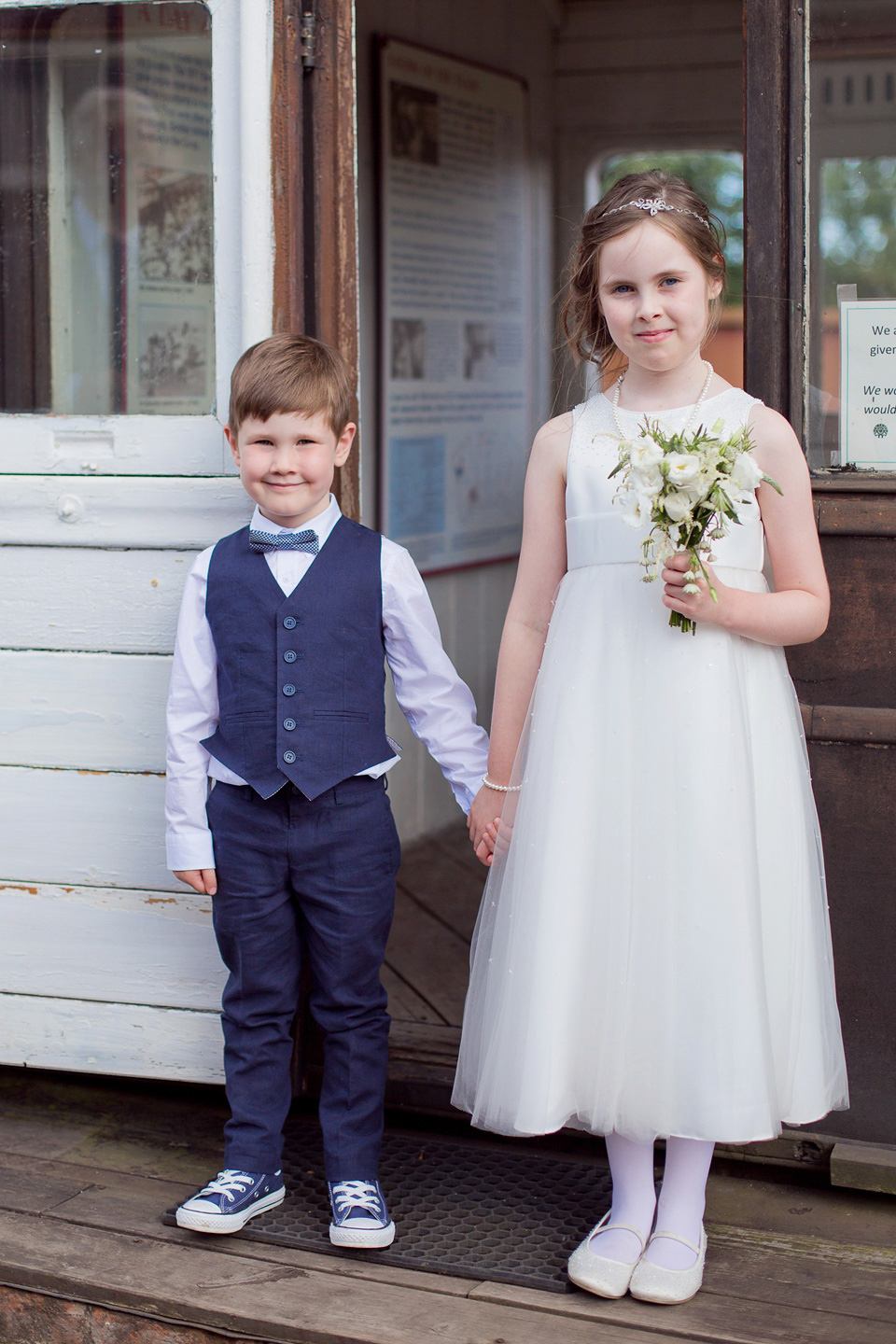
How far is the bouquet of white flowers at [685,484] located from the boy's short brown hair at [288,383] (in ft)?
1.97

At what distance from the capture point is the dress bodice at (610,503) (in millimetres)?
2232

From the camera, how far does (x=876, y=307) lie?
2547mm

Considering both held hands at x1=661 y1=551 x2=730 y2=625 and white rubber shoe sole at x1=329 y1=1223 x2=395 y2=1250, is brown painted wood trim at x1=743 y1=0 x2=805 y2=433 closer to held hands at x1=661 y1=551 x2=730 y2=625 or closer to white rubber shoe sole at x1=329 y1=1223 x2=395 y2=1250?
held hands at x1=661 y1=551 x2=730 y2=625

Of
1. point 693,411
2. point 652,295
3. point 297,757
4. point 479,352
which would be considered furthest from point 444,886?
point 652,295

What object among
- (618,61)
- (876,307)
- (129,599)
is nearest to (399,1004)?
(129,599)

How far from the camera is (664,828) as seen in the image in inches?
85.5

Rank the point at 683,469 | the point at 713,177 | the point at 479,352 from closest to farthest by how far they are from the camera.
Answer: the point at 683,469
the point at 479,352
the point at 713,177

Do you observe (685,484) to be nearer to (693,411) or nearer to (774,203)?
(693,411)

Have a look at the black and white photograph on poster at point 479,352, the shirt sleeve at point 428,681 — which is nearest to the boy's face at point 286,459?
the shirt sleeve at point 428,681

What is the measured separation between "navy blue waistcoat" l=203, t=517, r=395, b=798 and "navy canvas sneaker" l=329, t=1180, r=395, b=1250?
0.69 meters

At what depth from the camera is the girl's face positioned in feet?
7.13

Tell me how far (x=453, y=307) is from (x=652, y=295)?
7.94 feet

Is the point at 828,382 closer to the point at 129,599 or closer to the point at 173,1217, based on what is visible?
the point at 129,599

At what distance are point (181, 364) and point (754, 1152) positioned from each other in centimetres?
183
